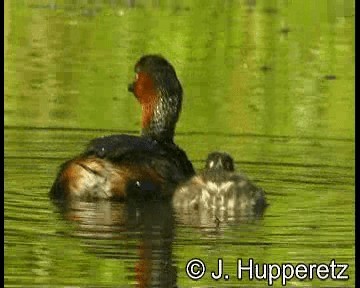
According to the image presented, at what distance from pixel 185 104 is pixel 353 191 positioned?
3612 millimetres

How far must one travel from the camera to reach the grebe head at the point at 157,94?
12883 mm

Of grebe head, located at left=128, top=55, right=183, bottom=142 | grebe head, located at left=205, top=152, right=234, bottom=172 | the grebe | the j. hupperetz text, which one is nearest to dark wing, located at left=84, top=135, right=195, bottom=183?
the grebe

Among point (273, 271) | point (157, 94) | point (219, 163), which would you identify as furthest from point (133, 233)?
point (157, 94)

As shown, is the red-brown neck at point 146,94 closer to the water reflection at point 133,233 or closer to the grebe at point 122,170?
the grebe at point 122,170

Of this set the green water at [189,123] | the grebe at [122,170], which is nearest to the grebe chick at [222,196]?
the green water at [189,123]

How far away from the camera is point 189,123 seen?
49.4 feet

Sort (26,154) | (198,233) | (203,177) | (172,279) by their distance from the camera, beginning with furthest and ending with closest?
1. (26,154)
2. (203,177)
3. (198,233)
4. (172,279)

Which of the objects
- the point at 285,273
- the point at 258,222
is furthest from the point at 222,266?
the point at 258,222

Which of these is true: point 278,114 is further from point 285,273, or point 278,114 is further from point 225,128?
point 285,273

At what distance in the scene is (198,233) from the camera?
1124 centimetres
